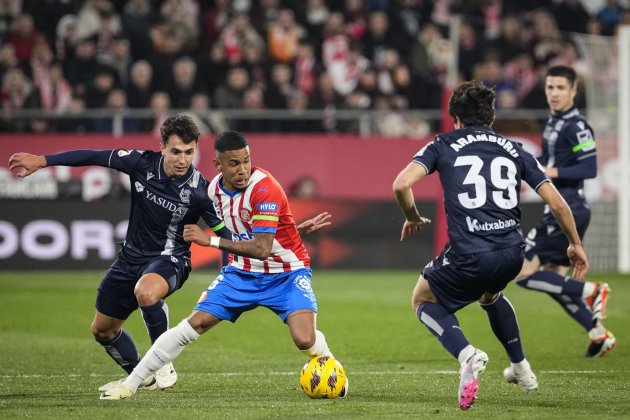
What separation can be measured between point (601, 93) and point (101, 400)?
12.1 meters

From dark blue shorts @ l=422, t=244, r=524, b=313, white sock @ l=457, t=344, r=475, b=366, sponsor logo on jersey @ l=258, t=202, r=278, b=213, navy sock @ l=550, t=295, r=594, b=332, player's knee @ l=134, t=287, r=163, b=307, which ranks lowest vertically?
navy sock @ l=550, t=295, r=594, b=332

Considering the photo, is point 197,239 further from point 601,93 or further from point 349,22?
point 349,22

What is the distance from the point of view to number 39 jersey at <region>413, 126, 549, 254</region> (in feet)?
22.9

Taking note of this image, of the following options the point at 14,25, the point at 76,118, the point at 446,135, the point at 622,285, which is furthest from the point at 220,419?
the point at 14,25

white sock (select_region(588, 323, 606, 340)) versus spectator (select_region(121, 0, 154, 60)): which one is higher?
spectator (select_region(121, 0, 154, 60))

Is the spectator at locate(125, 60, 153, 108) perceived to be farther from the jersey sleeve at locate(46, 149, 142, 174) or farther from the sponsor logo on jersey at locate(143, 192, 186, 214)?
the sponsor logo on jersey at locate(143, 192, 186, 214)

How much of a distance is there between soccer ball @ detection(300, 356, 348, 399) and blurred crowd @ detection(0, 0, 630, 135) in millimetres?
11054

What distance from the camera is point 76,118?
17.9 m

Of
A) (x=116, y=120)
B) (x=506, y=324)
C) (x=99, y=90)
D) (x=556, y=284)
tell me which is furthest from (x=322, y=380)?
(x=99, y=90)

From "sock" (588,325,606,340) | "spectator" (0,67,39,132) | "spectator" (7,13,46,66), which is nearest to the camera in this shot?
"sock" (588,325,606,340)

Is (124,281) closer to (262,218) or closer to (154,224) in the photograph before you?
(154,224)

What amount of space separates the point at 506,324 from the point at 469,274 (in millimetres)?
726

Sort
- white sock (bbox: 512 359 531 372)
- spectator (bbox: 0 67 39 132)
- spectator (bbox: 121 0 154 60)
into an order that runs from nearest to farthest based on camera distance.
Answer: white sock (bbox: 512 359 531 372) → spectator (bbox: 0 67 39 132) → spectator (bbox: 121 0 154 60)

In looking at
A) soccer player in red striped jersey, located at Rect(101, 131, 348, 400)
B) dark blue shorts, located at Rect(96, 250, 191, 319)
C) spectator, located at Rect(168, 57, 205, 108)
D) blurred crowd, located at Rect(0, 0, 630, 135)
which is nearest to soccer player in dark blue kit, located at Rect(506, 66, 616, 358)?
soccer player in red striped jersey, located at Rect(101, 131, 348, 400)
